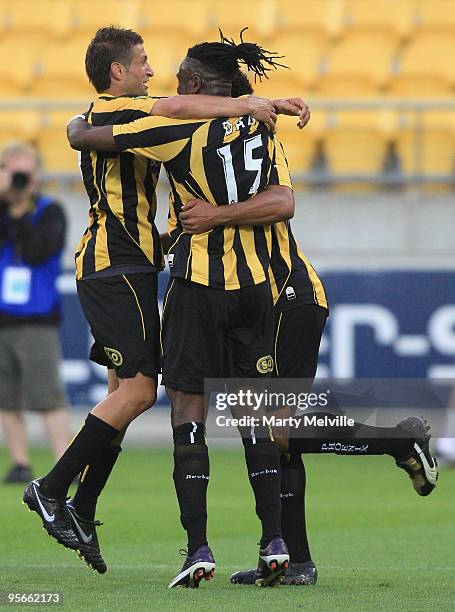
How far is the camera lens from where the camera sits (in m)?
9.03

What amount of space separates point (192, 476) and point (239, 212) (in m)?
1.01

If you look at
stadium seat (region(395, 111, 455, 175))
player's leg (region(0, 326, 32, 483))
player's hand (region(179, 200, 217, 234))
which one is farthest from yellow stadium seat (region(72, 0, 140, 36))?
player's hand (region(179, 200, 217, 234))

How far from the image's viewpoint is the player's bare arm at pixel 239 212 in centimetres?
521

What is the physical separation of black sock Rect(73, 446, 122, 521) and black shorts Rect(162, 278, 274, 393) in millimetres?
566

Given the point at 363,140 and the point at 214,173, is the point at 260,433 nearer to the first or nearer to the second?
the point at 214,173

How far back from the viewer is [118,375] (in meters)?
5.45

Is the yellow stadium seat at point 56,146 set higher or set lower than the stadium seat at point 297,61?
lower

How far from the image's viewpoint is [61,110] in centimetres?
1202

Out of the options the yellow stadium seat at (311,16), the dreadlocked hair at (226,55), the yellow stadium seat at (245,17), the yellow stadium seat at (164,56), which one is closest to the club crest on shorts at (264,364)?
the dreadlocked hair at (226,55)

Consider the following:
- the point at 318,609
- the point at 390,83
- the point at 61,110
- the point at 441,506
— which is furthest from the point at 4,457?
the point at 318,609

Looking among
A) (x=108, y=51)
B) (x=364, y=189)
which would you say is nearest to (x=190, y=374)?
(x=108, y=51)

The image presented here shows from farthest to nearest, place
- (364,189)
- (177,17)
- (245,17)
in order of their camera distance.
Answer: (177,17)
(245,17)
(364,189)

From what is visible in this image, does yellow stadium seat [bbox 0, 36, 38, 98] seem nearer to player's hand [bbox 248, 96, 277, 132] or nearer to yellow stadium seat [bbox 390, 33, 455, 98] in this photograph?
yellow stadium seat [bbox 390, 33, 455, 98]

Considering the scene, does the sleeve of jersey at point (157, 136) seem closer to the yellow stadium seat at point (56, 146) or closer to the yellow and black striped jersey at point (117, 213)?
the yellow and black striped jersey at point (117, 213)
